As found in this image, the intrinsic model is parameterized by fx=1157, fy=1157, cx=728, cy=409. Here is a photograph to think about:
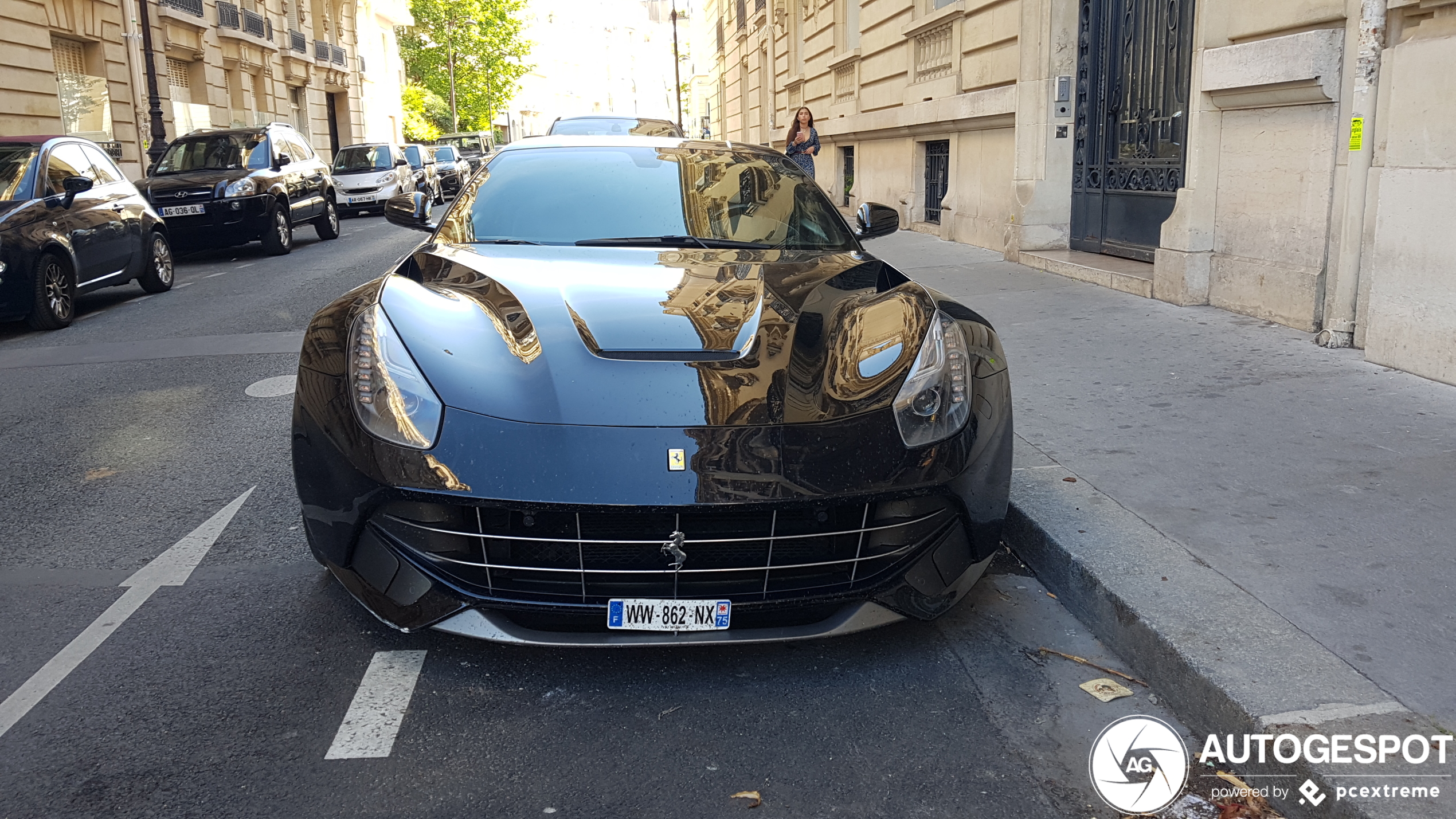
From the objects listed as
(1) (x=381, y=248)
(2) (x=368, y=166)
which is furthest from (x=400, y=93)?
(1) (x=381, y=248)

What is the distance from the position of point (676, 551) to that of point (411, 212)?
3.16m

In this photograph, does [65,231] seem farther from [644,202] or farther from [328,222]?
[328,222]

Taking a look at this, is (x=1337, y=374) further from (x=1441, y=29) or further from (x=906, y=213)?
(x=906, y=213)

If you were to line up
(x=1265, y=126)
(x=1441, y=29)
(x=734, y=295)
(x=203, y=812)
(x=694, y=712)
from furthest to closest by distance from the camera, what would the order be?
(x=1265, y=126)
(x=1441, y=29)
(x=734, y=295)
(x=694, y=712)
(x=203, y=812)

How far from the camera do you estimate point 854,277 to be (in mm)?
3910

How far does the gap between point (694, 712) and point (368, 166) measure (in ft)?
85.8

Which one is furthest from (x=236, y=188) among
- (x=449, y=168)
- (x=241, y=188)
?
(x=449, y=168)

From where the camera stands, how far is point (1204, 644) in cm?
294

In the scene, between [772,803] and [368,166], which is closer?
[772,803]

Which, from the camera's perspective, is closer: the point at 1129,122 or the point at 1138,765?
the point at 1138,765

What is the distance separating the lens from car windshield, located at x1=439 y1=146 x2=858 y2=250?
4.44 meters

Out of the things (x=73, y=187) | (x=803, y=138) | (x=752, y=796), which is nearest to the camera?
(x=752, y=796)

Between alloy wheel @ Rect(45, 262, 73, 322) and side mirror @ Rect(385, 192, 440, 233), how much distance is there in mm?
6049

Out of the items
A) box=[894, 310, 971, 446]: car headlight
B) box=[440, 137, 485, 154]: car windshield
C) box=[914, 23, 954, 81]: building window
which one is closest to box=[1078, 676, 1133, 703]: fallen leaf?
box=[894, 310, 971, 446]: car headlight
